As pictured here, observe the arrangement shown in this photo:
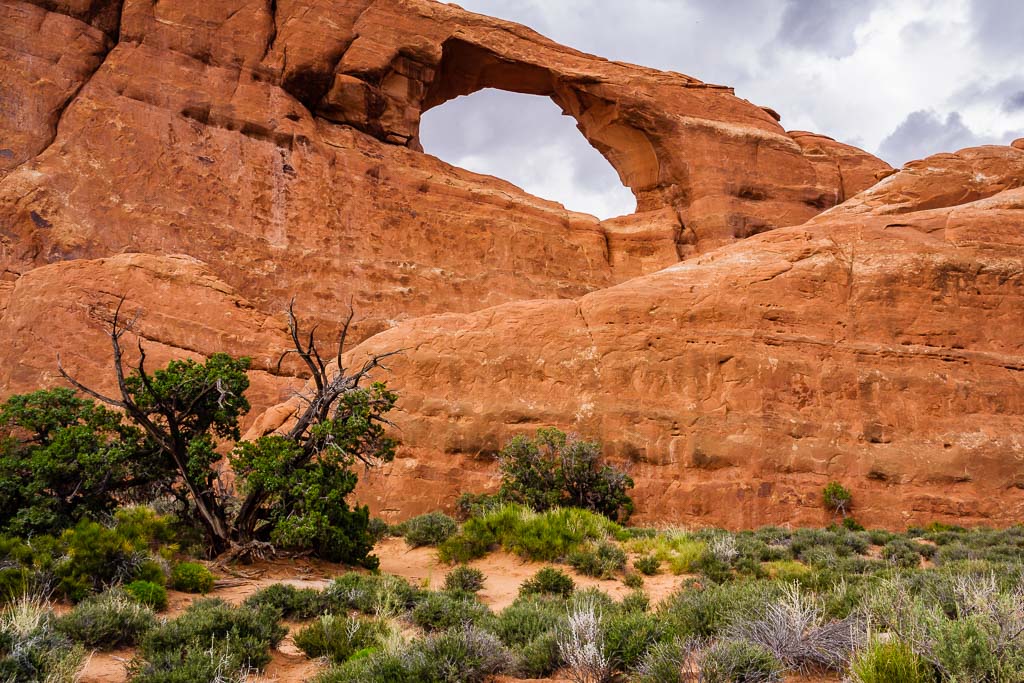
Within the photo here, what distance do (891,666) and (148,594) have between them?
24.2 ft

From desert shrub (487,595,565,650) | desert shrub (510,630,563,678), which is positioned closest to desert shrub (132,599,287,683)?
desert shrub (487,595,565,650)

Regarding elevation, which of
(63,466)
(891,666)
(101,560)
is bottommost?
(101,560)

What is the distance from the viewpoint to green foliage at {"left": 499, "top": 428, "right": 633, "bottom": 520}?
50.1 feet

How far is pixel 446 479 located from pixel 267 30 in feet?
88.2

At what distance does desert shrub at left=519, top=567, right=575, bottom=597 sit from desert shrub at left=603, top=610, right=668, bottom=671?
10.5 feet

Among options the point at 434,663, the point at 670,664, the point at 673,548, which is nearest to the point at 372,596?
A: the point at 434,663

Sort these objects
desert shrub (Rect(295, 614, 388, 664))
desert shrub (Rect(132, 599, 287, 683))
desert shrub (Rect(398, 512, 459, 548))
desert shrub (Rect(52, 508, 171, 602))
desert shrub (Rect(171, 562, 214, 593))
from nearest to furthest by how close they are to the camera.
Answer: desert shrub (Rect(132, 599, 287, 683)) → desert shrub (Rect(295, 614, 388, 664)) → desert shrub (Rect(52, 508, 171, 602)) → desert shrub (Rect(171, 562, 214, 593)) → desert shrub (Rect(398, 512, 459, 548))

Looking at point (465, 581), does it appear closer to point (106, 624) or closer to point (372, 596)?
point (372, 596)

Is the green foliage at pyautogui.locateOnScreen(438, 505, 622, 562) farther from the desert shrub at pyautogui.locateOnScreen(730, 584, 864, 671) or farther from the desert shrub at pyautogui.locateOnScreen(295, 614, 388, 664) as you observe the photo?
the desert shrub at pyautogui.locateOnScreen(730, 584, 864, 671)

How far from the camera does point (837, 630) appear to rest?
18.0 ft

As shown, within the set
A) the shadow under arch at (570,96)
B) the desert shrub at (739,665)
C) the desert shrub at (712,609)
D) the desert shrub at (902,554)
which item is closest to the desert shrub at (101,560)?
the desert shrub at (712,609)

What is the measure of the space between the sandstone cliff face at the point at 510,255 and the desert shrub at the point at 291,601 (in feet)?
26.3

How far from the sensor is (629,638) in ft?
18.5

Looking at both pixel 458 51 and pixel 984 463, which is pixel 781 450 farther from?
pixel 458 51
